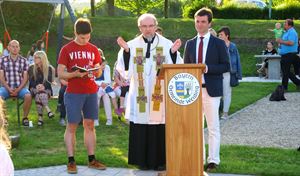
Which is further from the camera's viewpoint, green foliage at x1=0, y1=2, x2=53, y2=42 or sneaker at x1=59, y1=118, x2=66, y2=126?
green foliage at x1=0, y1=2, x2=53, y2=42

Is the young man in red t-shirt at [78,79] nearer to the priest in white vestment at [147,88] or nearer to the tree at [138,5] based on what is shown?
the priest in white vestment at [147,88]

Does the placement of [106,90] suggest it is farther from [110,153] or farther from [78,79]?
[78,79]

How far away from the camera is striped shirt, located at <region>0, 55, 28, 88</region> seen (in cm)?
1267

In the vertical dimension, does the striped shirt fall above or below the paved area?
above

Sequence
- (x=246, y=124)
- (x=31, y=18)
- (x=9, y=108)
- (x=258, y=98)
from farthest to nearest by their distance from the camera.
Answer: (x=31, y=18)
(x=258, y=98)
(x=9, y=108)
(x=246, y=124)

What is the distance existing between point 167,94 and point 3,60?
639cm

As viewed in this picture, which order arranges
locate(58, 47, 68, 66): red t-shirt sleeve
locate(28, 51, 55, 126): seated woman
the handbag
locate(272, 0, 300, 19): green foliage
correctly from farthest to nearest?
locate(272, 0, 300, 19): green foliage
the handbag
locate(28, 51, 55, 126): seated woman
locate(58, 47, 68, 66): red t-shirt sleeve

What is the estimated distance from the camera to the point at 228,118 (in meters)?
13.4

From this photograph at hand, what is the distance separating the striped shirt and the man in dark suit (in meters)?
5.33

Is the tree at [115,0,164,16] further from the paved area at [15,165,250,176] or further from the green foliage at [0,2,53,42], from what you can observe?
the paved area at [15,165,250,176]

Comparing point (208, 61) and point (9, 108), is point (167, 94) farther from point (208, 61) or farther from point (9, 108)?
point (9, 108)

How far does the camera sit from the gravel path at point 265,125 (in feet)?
35.0

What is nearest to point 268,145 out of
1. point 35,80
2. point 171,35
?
point 35,80

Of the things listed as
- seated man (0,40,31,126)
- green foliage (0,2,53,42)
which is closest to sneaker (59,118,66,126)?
seated man (0,40,31,126)
